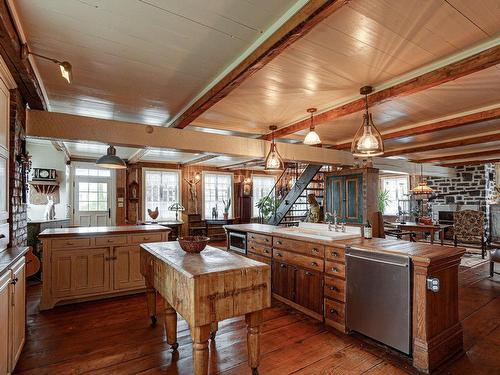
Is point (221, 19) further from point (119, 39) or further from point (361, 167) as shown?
point (361, 167)

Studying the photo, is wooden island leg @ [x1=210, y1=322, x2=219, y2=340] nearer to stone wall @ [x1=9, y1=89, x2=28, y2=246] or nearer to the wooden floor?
the wooden floor

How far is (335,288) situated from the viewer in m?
3.02

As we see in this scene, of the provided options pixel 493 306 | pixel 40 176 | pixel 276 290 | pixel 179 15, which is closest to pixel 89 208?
pixel 40 176

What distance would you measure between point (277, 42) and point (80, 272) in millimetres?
3784

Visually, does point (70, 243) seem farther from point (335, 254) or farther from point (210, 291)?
point (335, 254)

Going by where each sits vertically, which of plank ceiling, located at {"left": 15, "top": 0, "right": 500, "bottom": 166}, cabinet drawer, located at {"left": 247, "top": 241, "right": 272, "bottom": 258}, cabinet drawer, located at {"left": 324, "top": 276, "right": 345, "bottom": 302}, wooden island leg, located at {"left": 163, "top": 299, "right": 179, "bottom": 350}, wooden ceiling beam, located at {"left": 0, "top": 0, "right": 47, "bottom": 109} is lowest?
wooden island leg, located at {"left": 163, "top": 299, "right": 179, "bottom": 350}

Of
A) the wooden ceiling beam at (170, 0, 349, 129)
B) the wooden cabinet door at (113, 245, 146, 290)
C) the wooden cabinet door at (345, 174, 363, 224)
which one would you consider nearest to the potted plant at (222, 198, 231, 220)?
the wooden cabinet door at (345, 174, 363, 224)

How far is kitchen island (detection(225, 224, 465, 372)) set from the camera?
2.34 m

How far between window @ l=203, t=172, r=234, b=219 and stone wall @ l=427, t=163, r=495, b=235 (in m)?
7.12

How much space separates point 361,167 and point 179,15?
206 inches

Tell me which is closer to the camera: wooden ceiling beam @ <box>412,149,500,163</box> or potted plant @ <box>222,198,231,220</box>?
wooden ceiling beam @ <box>412,149,500,163</box>

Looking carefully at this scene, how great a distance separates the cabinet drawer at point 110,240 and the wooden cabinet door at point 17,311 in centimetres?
139

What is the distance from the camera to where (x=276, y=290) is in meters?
3.90

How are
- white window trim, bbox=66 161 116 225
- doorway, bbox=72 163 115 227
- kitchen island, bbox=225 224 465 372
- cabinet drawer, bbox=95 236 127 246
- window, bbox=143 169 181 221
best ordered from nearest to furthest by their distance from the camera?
1. kitchen island, bbox=225 224 465 372
2. cabinet drawer, bbox=95 236 127 246
3. white window trim, bbox=66 161 116 225
4. doorway, bbox=72 163 115 227
5. window, bbox=143 169 181 221
